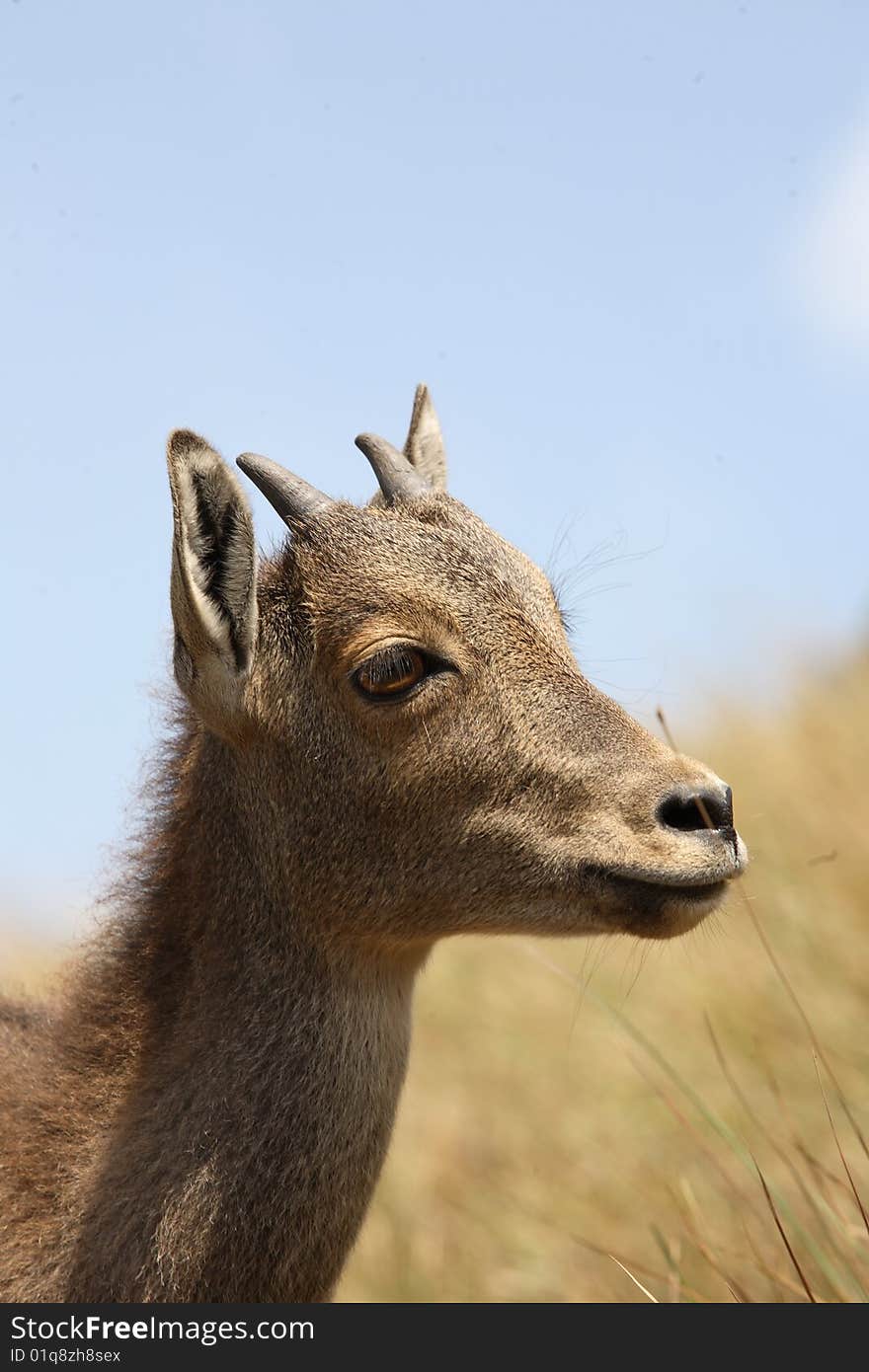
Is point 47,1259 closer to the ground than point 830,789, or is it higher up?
closer to the ground

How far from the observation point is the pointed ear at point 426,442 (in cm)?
556

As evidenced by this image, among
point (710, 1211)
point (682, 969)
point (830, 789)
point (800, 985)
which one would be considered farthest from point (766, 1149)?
point (830, 789)

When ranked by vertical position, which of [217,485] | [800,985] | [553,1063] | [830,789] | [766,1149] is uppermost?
[217,485]

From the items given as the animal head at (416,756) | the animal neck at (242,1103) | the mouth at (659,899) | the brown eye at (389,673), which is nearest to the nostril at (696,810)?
the animal head at (416,756)

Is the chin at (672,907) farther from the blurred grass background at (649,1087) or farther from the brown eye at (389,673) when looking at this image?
the blurred grass background at (649,1087)

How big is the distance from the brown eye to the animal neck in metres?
0.55

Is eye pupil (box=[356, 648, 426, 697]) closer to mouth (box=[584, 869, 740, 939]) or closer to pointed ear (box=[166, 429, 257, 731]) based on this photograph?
pointed ear (box=[166, 429, 257, 731])

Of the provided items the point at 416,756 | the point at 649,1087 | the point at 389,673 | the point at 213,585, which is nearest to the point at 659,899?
the point at 416,756

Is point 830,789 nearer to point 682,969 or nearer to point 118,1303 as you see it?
point 682,969

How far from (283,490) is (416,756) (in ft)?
3.62

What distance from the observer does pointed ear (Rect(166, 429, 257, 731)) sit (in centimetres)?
392

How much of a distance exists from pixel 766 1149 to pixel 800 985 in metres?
0.88

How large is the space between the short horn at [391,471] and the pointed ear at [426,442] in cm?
50

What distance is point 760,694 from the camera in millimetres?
11625
